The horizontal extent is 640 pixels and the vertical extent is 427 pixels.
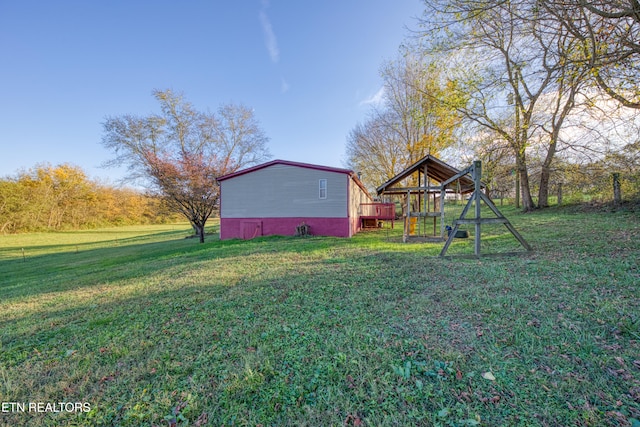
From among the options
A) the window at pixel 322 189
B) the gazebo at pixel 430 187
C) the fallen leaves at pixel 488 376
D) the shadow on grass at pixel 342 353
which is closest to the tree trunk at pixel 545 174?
the gazebo at pixel 430 187

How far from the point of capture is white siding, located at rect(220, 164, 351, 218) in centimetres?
1265

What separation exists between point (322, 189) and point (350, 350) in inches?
417

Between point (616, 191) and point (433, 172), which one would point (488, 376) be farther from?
point (616, 191)

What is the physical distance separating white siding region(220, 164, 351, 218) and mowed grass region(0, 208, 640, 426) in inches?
304

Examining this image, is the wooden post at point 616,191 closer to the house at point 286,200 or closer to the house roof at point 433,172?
the house roof at point 433,172

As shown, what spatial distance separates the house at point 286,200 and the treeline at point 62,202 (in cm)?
1564

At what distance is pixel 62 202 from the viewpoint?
34938 mm

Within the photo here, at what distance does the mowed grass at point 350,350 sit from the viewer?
1870 millimetres

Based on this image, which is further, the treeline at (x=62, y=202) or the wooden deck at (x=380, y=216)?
the treeline at (x=62, y=202)

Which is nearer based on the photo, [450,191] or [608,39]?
[608,39]

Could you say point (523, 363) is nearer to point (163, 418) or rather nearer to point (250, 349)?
point (250, 349)


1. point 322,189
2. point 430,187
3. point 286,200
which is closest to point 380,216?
point 322,189

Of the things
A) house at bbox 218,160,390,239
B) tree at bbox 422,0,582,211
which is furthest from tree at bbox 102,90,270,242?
tree at bbox 422,0,582,211

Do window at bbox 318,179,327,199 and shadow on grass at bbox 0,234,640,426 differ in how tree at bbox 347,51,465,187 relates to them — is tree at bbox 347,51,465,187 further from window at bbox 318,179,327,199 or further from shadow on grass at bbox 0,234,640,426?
shadow on grass at bbox 0,234,640,426
